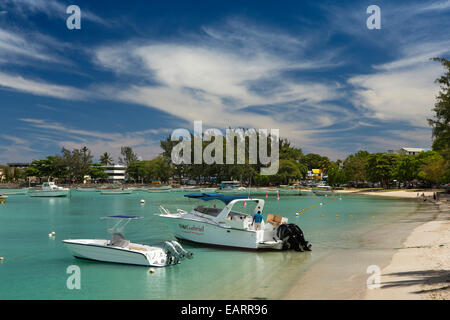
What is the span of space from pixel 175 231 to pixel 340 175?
409 ft

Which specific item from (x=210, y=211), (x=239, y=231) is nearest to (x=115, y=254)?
(x=210, y=211)

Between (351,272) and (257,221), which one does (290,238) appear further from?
(351,272)

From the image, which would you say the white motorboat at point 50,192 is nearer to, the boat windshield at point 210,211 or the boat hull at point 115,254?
the boat windshield at point 210,211

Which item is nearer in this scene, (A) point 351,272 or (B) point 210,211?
(A) point 351,272

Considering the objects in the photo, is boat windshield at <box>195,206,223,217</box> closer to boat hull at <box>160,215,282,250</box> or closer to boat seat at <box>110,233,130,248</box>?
boat hull at <box>160,215,282,250</box>

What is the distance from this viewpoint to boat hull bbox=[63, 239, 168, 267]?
57.5ft

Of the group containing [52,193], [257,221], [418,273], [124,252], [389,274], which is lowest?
[52,193]

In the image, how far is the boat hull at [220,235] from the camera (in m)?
21.0

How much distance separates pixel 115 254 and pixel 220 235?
6.41 meters

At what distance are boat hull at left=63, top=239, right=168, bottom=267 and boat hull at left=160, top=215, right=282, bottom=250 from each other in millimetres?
4523

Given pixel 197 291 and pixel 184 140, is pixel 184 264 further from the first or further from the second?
pixel 184 140

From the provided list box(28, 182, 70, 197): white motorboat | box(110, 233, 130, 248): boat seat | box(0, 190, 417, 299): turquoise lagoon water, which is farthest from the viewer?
box(28, 182, 70, 197): white motorboat

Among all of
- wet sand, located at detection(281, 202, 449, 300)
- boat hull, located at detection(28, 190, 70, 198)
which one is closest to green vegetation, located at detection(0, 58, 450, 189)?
boat hull, located at detection(28, 190, 70, 198)

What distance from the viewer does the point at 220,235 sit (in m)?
21.8
